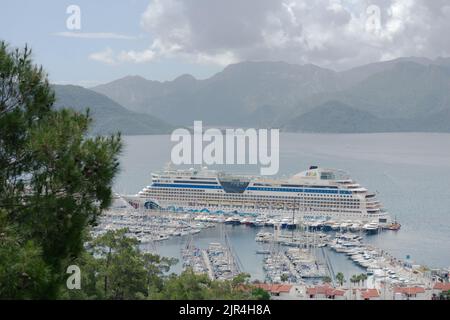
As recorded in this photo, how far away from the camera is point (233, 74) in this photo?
121688mm

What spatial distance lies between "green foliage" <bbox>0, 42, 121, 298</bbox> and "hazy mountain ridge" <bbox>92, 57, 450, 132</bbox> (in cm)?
8141

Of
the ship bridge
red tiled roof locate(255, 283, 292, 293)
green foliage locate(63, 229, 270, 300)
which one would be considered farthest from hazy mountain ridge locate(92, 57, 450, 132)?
green foliage locate(63, 229, 270, 300)

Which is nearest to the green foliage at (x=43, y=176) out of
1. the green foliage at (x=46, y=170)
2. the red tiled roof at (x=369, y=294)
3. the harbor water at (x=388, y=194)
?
the green foliage at (x=46, y=170)

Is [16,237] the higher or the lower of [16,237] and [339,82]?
the lower

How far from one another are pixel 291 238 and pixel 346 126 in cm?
7038

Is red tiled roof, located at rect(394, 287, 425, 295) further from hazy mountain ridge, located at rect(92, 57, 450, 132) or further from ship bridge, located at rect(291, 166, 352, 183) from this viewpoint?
hazy mountain ridge, located at rect(92, 57, 450, 132)

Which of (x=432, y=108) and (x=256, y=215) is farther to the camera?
(x=432, y=108)

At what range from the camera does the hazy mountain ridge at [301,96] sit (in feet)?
290

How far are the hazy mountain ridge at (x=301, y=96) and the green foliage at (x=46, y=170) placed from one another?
81409 millimetres

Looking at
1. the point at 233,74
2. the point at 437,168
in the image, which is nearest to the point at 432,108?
the point at 233,74

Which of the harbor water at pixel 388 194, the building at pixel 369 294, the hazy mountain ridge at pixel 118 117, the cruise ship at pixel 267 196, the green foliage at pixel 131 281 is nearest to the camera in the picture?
the green foliage at pixel 131 281

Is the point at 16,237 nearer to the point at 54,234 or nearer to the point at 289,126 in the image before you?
the point at 54,234

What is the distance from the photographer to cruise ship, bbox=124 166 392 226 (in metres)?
19.4

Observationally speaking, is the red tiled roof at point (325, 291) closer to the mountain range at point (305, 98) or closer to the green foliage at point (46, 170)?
the green foliage at point (46, 170)
